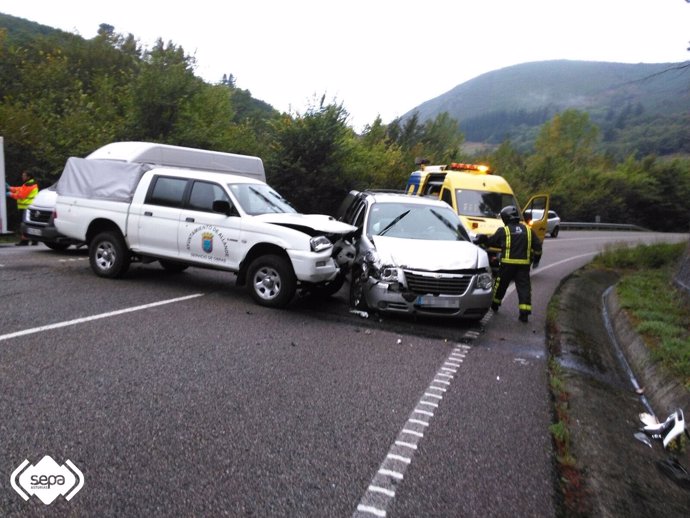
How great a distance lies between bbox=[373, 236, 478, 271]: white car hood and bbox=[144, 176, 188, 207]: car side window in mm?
3199

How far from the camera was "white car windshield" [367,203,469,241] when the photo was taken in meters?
8.32

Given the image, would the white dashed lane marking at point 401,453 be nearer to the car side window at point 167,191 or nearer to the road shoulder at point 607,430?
the road shoulder at point 607,430

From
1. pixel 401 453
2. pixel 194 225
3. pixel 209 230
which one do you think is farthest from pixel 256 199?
pixel 401 453

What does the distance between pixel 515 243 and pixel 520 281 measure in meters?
0.61

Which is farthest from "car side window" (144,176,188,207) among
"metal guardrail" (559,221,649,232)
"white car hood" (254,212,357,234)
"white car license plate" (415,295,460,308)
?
"metal guardrail" (559,221,649,232)

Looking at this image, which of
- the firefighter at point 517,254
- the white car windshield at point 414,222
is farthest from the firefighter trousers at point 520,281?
the white car windshield at point 414,222

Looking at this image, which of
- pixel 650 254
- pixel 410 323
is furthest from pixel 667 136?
pixel 410 323

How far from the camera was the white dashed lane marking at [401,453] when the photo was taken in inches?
116

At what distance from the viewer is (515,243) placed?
827cm

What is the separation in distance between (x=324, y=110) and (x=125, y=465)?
16.4 m

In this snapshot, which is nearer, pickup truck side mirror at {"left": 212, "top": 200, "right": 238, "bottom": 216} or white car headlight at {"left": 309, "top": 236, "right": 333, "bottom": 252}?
white car headlight at {"left": 309, "top": 236, "right": 333, "bottom": 252}

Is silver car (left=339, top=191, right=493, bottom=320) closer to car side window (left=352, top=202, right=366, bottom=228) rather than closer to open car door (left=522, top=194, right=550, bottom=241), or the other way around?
car side window (left=352, top=202, right=366, bottom=228)

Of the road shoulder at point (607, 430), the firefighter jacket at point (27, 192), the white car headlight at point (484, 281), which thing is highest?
the firefighter jacket at point (27, 192)

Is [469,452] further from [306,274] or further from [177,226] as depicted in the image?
→ [177,226]
